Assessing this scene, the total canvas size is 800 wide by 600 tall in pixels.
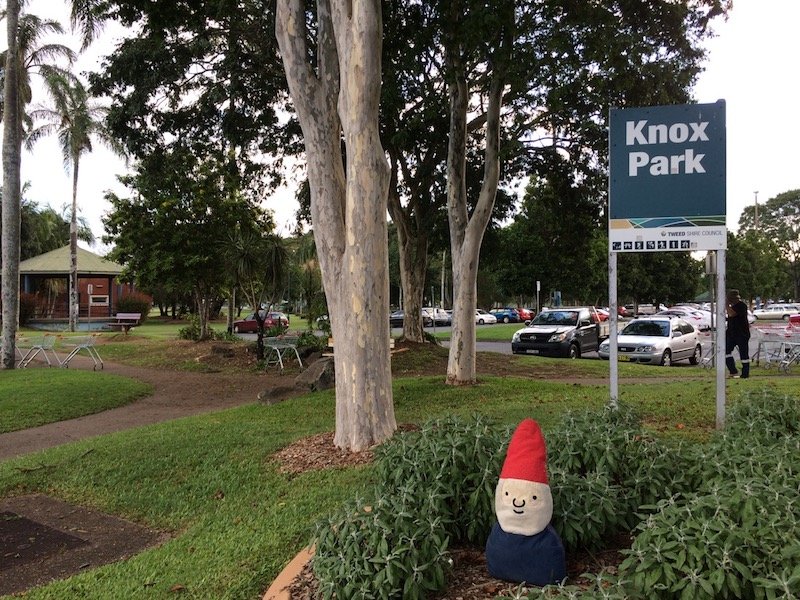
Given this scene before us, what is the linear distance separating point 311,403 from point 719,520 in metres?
7.99

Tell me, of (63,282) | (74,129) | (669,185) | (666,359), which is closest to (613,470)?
(669,185)

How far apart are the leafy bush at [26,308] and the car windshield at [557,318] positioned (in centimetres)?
3286

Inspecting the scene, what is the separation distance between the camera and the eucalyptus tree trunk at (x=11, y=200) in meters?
16.0

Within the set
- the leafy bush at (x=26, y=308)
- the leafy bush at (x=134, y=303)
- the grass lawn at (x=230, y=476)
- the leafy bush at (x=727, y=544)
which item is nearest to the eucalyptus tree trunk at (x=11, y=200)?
the grass lawn at (x=230, y=476)

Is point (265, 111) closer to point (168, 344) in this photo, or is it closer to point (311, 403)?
point (311, 403)

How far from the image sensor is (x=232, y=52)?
13047 mm

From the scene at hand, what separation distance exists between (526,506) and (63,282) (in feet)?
157

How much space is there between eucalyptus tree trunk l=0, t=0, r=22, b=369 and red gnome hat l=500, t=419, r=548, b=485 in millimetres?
16368

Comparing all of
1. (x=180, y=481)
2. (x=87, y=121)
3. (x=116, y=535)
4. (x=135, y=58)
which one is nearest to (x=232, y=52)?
(x=135, y=58)

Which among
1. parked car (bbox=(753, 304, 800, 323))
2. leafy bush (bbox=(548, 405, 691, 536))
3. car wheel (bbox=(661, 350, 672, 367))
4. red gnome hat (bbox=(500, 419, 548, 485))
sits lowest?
car wheel (bbox=(661, 350, 672, 367))

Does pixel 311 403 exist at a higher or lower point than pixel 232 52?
lower

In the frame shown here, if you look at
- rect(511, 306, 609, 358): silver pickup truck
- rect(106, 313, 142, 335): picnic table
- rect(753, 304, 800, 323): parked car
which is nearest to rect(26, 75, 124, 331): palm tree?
rect(106, 313, 142, 335): picnic table

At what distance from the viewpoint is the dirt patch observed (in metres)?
4.46

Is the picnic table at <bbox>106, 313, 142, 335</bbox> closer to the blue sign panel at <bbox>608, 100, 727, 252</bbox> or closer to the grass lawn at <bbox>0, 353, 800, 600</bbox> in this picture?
the grass lawn at <bbox>0, 353, 800, 600</bbox>
